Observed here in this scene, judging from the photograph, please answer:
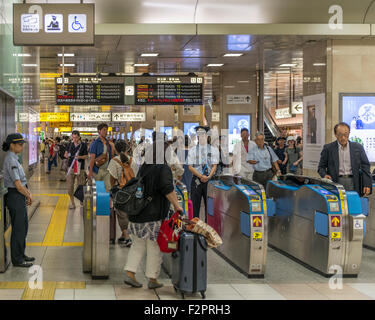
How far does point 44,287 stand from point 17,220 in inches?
50.3

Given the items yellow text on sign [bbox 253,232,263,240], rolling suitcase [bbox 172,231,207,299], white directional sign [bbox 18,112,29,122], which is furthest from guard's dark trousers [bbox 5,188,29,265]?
white directional sign [bbox 18,112,29,122]

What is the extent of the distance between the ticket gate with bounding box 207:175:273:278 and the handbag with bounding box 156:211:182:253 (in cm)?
132

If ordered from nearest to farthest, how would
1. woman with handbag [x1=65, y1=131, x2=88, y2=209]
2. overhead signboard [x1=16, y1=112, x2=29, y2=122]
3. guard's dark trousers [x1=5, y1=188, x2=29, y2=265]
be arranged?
guard's dark trousers [x1=5, y1=188, x2=29, y2=265], overhead signboard [x1=16, y1=112, x2=29, y2=122], woman with handbag [x1=65, y1=131, x2=88, y2=209]

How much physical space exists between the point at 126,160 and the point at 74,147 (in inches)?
256

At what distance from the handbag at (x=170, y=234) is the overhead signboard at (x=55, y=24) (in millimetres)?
3440

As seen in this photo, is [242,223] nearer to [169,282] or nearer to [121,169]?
[169,282]

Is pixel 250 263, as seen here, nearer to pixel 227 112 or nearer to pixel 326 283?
pixel 326 283

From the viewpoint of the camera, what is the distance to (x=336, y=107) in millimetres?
10953

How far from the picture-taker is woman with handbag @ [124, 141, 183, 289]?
5.95 metres

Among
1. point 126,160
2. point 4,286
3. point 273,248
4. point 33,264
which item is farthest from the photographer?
point 273,248

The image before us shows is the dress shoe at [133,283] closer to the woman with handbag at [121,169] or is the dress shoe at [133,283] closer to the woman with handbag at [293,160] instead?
the woman with handbag at [121,169]

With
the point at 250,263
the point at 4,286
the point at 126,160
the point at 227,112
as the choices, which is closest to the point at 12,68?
the point at 126,160

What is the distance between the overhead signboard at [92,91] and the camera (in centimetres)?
1574

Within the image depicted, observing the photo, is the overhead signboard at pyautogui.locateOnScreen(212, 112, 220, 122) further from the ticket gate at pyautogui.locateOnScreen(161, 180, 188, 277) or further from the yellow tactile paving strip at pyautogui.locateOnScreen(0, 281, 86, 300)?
the yellow tactile paving strip at pyautogui.locateOnScreen(0, 281, 86, 300)
